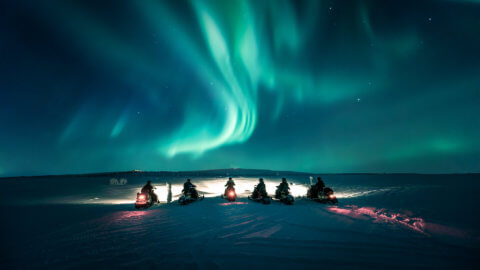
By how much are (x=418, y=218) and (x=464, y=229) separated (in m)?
1.65

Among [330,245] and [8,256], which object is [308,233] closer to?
[330,245]

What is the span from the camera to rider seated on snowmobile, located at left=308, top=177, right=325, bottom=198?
46.0 ft

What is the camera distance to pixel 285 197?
13562 mm

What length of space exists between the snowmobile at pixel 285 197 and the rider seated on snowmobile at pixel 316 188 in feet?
7.44

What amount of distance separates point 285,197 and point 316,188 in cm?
285

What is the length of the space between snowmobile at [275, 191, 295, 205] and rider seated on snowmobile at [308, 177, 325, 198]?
227 cm

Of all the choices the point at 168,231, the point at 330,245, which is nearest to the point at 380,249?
the point at 330,245

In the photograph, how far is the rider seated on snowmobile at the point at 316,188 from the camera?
46.0 feet

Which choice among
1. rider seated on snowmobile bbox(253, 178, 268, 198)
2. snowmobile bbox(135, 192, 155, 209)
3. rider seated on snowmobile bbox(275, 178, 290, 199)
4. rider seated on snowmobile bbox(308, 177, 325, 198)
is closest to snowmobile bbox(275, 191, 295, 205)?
rider seated on snowmobile bbox(275, 178, 290, 199)

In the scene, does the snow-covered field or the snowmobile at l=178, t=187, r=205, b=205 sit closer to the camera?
the snow-covered field

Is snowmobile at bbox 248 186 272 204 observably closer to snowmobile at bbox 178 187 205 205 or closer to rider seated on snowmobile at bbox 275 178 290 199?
rider seated on snowmobile at bbox 275 178 290 199

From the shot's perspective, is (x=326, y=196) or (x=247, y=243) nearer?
(x=247, y=243)

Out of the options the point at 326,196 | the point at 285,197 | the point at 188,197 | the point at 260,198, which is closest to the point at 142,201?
the point at 188,197

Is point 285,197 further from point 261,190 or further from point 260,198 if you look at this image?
point 260,198
